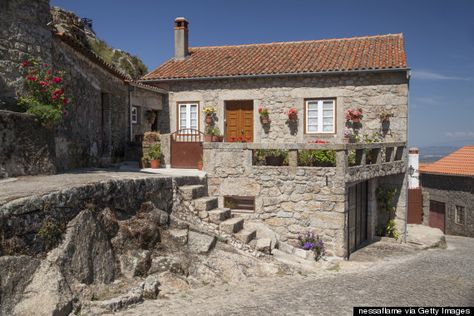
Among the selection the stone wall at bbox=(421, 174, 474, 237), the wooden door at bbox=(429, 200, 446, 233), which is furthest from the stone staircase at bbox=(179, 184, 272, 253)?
the wooden door at bbox=(429, 200, 446, 233)

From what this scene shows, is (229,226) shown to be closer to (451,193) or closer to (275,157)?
(275,157)

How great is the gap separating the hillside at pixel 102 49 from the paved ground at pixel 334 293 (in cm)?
1207

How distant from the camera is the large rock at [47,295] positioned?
15.3ft

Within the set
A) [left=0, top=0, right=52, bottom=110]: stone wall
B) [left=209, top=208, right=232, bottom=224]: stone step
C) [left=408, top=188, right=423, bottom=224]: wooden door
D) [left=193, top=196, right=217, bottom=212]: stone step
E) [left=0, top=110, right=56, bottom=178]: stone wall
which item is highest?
[left=0, top=0, right=52, bottom=110]: stone wall

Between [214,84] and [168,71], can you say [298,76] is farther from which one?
[168,71]

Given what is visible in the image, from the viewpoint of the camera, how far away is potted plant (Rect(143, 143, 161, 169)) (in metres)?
11.8

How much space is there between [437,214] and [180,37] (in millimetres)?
15499

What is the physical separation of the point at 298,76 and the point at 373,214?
4.67 meters

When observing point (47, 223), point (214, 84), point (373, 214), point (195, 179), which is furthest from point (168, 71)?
point (47, 223)

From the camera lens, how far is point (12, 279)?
4.60 m

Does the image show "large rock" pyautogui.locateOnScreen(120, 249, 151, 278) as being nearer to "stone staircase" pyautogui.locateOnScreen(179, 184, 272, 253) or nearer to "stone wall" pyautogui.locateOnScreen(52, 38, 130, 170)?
"stone staircase" pyautogui.locateOnScreen(179, 184, 272, 253)

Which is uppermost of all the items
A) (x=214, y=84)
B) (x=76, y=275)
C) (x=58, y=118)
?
(x=214, y=84)

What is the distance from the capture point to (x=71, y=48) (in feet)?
32.1

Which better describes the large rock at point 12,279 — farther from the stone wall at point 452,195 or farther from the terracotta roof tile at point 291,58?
the stone wall at point 452,195
